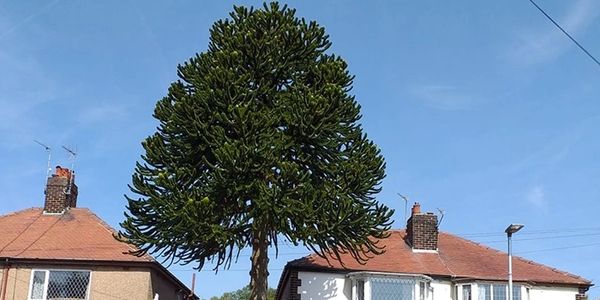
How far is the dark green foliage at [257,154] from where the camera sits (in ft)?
81.6

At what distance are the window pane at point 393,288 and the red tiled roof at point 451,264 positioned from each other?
551 millimetres

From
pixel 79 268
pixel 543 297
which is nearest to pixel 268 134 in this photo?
pixel 79 268

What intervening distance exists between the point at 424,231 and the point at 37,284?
15.4 m

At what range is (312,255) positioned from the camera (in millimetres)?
30922

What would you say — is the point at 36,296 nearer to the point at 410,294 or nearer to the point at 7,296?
the point at 7,296

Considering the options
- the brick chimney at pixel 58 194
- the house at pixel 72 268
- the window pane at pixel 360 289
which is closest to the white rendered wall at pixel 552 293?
the window pane at pixel 360 289

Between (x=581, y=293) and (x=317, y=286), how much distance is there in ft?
34.1

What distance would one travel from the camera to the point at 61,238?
3025 cm

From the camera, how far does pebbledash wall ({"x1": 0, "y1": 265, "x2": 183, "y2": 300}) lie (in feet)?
94.0

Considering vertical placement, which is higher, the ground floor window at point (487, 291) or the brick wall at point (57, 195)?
the brick wall at point (57, 195)

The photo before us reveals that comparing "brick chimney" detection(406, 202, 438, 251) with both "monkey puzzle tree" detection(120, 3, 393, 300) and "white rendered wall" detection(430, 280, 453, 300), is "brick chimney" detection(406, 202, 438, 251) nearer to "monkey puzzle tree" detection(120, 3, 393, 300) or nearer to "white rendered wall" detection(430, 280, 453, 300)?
"white rendered wall" detection(430, 280, 453, 300)

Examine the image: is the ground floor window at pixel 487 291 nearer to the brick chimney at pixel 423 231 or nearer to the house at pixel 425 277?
the house at pixel 425 277

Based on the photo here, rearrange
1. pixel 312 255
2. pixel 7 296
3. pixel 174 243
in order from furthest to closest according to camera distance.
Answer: pixel 312 255 → pixel 7 296 → pixel 174 243

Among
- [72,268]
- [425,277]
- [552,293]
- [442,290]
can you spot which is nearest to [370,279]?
[425,277]
